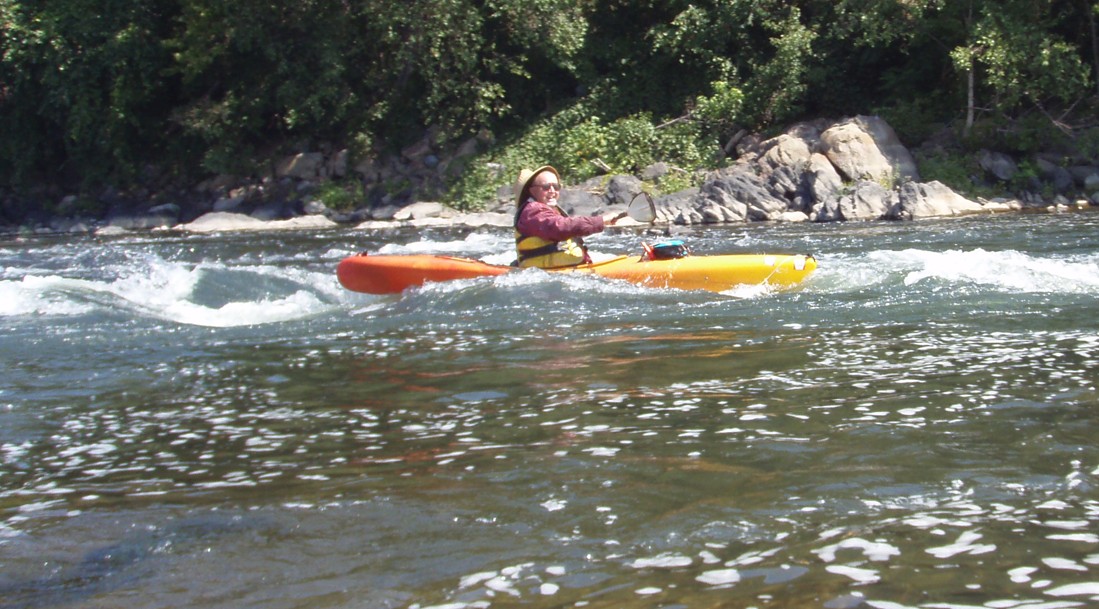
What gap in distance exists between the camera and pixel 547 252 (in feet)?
27.8

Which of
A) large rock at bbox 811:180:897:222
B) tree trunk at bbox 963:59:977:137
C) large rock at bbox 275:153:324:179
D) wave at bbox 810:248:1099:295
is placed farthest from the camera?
large rock at bbox 275:153:324:179

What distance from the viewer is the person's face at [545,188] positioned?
27.5ft

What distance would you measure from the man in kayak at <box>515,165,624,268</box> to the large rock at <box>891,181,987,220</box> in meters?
7.76

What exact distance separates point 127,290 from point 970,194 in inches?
453

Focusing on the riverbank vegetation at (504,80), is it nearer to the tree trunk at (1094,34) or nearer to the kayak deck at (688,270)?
the tree trunk at (1094,34)

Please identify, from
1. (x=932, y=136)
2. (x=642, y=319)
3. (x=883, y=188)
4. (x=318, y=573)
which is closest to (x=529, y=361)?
(x=642, y=319)

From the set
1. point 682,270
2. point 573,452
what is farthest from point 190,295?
point 573,452

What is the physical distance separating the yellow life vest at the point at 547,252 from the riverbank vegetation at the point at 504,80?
10.00m

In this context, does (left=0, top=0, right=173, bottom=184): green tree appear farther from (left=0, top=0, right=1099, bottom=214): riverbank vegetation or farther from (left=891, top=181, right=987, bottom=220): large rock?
(left=891, top=181, right=987, bottom=220): large rock

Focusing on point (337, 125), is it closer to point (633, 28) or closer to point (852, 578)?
point (633, 28)

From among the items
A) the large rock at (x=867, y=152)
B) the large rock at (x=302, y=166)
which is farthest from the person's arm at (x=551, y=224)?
the large rock at (x=302, y=166)

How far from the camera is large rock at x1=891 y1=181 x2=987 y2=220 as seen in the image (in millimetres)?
15031

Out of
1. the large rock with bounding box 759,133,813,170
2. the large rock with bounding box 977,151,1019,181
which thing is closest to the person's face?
the large rock with bounding box 759,133,813,170

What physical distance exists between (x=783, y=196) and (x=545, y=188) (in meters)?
8.64
